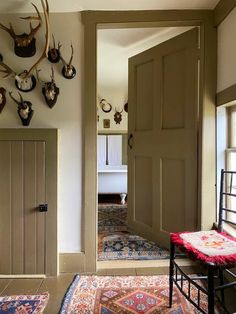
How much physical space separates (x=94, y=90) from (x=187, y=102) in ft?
2.95

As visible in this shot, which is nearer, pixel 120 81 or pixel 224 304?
pixel 224 304

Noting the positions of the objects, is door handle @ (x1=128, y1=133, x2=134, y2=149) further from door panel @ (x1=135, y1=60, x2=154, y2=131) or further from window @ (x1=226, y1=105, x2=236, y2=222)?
window @ (x1=226, y1=105, x2=236, y2=222)

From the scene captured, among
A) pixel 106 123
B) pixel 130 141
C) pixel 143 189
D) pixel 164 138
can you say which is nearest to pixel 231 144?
pixel 164 138

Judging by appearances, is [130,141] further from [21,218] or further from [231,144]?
[21,218]

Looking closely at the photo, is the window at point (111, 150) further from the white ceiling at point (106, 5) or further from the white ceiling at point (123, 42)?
the white ceiling at point (106, 5)

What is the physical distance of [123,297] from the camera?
6.70 feet

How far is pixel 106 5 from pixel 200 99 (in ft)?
3.74

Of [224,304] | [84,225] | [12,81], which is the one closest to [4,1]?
[12,81]

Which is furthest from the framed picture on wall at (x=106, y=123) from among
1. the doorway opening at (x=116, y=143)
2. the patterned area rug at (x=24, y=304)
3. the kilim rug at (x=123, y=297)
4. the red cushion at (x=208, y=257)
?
the red cushion at (x=208, y=257)

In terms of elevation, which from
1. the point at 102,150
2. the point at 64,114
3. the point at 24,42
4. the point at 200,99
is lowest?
the point at 102,150

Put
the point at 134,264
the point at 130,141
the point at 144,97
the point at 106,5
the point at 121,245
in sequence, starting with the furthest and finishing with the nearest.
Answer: the point at 130,141 → the point at 144,97 → the point at 121,245 → the point at 134,264 → the point at 106,5

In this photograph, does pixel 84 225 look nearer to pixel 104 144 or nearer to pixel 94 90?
pixel 94 90

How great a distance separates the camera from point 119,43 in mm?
3271

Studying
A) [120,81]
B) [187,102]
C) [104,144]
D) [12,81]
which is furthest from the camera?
[104,144]
